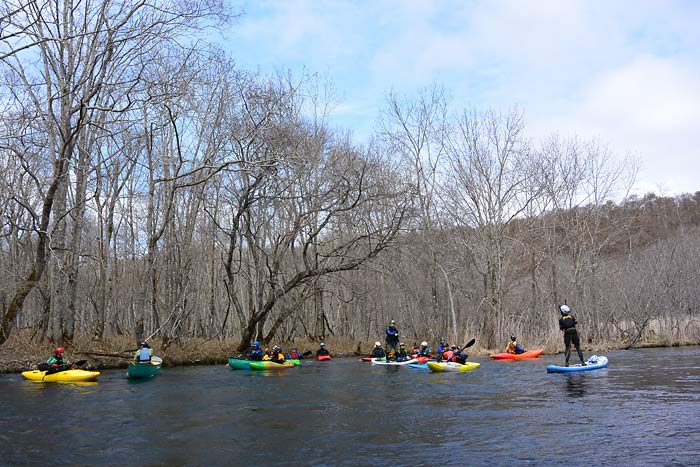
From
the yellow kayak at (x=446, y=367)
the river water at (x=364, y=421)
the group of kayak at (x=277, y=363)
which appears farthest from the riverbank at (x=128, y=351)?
the yellow kayak at (x=446, y=367)

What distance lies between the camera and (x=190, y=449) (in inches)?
319

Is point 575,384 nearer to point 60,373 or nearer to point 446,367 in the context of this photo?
point 446,367

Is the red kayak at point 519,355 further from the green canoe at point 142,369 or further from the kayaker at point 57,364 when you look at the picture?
the kayaker at point 57,364

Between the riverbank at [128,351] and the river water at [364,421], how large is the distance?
3296 millimetres

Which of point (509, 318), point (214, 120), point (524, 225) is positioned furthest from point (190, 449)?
point (524, 225)

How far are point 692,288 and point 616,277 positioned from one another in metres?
3.74

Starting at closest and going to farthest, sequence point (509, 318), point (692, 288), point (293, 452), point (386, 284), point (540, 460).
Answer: point (540, 460) < point (293, 452) < point (509, 318) < point (692, 288) < point (386, 284)

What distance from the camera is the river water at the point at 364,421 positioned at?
7504mm

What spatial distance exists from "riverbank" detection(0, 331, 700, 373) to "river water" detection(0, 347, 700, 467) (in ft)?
10.8

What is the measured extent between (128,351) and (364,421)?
14.7 m

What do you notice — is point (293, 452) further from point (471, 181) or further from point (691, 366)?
point (471, 181)

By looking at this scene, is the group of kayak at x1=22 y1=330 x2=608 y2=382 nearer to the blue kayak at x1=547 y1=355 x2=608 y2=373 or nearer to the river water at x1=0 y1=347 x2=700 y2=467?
the blue kayak at x1=547 y1=355 x2=608 y2=373

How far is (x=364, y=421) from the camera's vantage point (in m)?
10.2

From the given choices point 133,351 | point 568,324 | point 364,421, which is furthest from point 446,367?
point 133,351
